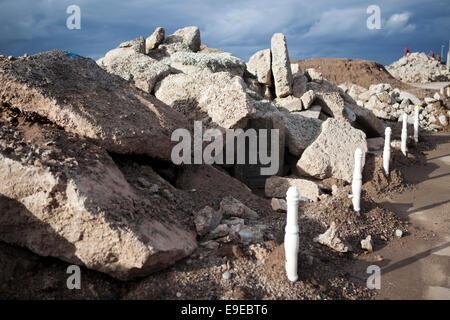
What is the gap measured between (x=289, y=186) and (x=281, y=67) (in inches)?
181

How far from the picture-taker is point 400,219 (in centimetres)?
532

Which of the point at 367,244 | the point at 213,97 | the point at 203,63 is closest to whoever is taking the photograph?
the point at 367,244

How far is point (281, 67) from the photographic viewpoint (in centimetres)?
934

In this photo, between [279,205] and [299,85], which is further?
[299,85]

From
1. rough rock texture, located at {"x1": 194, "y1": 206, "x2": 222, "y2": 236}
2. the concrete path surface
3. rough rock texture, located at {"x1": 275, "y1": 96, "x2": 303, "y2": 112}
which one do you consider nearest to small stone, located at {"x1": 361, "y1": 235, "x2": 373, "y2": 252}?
the concrete path surface

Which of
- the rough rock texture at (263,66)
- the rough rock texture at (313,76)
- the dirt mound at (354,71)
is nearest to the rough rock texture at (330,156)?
the rough rock texture at (263,66)

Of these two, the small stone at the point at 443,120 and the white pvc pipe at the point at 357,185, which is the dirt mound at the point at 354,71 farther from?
the white pvc pipe at the point at 357,185

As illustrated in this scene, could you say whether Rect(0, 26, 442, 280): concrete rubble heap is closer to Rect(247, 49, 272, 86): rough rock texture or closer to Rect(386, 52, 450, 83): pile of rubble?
Rect(247, 49, 272, 86): rough rock texture

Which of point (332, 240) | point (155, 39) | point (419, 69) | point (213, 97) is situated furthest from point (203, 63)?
point (419, 69)

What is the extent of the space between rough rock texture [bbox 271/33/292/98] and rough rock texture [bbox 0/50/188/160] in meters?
5.00

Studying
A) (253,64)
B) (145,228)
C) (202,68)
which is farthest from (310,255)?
(253,64)

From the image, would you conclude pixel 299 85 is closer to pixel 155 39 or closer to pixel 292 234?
pixel 155 39

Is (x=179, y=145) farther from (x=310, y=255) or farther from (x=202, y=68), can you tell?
(x=202, y=68)

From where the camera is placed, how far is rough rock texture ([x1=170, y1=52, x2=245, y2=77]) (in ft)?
28.0
